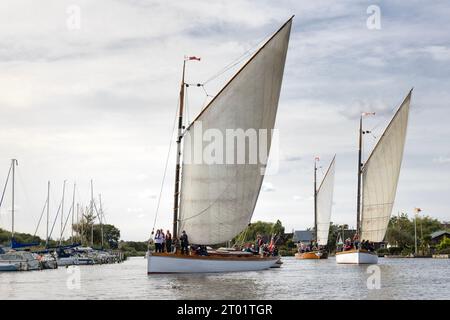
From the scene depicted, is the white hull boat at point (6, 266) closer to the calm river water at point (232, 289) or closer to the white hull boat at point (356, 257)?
the calm river water at point (232, 289)

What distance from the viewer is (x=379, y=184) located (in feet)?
274

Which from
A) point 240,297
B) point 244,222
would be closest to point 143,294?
point 240,297

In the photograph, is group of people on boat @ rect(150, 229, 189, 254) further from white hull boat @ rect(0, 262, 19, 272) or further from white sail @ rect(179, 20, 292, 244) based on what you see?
white hull boat @ rect(0, 262, 19, 272)

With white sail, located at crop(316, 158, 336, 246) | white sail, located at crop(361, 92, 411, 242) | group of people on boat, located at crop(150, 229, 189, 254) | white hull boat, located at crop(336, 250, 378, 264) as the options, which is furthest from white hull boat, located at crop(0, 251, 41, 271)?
white sail, located at crop(316, 158, 336, 246)

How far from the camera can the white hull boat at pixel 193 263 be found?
51.6 metres

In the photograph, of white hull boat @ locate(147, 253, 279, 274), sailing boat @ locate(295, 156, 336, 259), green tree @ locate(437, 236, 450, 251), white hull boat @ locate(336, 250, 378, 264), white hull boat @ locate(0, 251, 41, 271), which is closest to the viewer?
white hull boat @ locate(147, 253, 279, 274)

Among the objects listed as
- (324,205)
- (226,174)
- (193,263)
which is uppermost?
(324,205)

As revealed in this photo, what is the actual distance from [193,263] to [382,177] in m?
36.9

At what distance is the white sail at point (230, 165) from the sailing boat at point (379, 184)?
30.4 metres

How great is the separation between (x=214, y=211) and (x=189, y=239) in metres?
2.90

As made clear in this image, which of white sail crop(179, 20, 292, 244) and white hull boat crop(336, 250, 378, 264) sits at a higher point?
white sail crop(179, 20, 292, 244)

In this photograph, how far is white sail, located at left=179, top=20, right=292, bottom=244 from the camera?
5288cm

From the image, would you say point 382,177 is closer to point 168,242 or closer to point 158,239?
point 168,242

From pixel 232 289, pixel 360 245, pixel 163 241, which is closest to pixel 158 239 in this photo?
pixel 163 241
